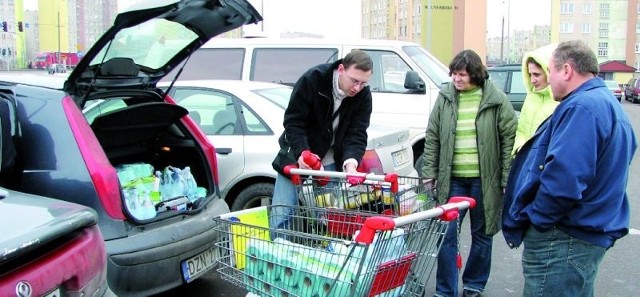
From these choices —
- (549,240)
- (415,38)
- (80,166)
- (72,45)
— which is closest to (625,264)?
(549,240)

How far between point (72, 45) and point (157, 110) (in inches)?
2960

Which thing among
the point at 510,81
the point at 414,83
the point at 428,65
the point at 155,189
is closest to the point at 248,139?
the point at 155,189

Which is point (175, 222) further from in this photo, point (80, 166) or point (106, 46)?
point (106, 46)

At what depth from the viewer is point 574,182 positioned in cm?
270

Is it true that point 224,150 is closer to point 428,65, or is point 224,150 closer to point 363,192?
point 363,192

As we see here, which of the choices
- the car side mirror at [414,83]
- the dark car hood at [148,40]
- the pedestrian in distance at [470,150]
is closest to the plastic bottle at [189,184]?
the dark car hood at [148,40]

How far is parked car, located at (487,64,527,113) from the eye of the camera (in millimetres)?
12906

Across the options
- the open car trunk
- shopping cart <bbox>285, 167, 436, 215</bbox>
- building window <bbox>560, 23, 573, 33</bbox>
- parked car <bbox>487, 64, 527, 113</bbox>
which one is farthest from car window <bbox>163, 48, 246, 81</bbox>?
building window <bbox>560, 23, 573, 33</bbox>

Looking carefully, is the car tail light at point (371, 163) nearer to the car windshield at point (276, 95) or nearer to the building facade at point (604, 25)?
the car windshield at point (276, 95)

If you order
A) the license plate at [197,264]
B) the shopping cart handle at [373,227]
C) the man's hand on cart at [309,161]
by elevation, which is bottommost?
the license plate at [197,264]

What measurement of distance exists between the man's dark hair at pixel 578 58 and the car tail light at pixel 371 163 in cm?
238

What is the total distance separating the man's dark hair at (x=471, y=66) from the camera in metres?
4.15

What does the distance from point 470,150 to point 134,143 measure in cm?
237

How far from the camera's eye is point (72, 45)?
73000mm
